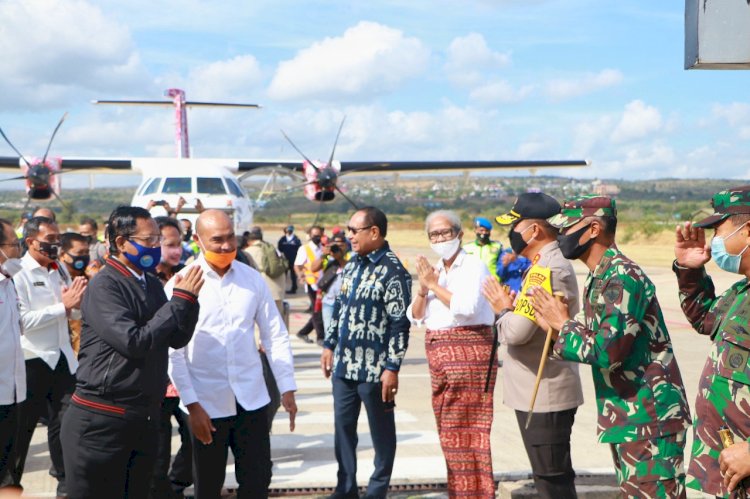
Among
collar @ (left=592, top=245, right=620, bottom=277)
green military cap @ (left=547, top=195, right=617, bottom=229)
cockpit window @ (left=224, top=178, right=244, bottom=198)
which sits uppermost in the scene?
cockpit window @ (left=224, top=178, right=244, bottom=198)

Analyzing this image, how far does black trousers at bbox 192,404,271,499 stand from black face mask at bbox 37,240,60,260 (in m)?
2.26

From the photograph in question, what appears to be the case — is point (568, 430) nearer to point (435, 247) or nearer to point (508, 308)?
point (508, 308)

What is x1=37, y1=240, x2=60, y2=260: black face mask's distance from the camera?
590 cm

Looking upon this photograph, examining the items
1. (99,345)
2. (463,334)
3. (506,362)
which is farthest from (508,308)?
(99,345)

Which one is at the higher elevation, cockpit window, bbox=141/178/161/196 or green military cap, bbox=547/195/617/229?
cockpit window, bbox=141/178/161/196

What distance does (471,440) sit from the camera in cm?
521

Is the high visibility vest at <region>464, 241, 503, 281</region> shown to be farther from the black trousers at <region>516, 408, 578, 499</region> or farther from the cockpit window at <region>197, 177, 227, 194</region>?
the cockpit window at <region>197, 177, 227, 194</region>

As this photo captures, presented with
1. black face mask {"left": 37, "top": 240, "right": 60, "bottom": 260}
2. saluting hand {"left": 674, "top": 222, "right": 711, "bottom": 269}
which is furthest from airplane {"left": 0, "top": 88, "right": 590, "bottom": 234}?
saluting hand {"left": 674, "top": 222, "right": 711, "bottom": 269}

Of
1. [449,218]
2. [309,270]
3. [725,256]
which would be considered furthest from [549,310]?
[309,270]

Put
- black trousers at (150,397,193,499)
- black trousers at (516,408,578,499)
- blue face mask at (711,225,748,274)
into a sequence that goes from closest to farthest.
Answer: blue face mask at (711,225,748,274), black trousers at (516,408,578,499), black trousers at (150,397,193,499)

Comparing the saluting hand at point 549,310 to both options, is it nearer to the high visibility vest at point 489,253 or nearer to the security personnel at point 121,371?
the security personnel at point 121,371

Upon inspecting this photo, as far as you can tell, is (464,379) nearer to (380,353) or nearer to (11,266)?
(380,353)

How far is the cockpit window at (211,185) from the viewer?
19.1 meters

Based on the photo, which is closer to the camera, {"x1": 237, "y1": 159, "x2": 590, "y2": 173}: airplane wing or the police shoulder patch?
the police shoulder patch
